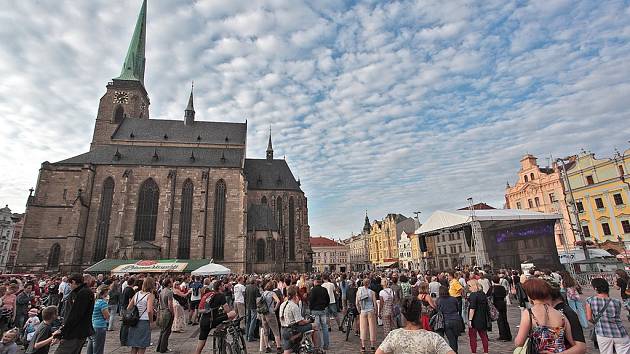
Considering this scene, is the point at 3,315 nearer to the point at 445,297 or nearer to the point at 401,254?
the point at 445,297

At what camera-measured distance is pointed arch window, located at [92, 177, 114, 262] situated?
111 feet

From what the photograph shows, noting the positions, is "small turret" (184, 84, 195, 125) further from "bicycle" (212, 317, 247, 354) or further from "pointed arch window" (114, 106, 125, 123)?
"bicycle" (212, 317, 247, 354)

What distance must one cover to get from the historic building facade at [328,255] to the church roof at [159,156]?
53103 mm

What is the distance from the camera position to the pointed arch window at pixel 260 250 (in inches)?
1422

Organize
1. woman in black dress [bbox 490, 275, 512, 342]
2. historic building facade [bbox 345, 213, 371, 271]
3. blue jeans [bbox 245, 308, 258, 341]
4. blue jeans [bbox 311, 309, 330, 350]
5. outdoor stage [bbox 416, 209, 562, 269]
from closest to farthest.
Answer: blue jeans [bbox 311, 309, 330, 350], woman in black dress [bbox 490, 275, 512, 342], blue jeans [bbox 245, 308, 258, 341], outdoor stage [bbox 416, 209, 562, 269], historic building facade [bbox 345, 213, 371, 271]

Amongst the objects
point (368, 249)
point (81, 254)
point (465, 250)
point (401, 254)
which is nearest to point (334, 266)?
point (368, 249)

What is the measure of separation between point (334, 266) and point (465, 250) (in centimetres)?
4662

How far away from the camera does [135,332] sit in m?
6.04

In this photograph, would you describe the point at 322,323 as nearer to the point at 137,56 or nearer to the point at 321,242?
the point at 137,56

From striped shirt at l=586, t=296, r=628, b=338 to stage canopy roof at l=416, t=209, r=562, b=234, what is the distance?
56.0 ft

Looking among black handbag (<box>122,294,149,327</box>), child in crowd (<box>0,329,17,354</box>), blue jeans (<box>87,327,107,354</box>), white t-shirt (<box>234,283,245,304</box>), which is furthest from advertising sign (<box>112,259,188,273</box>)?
child in crowd (<box>0,329,17,354</box>)

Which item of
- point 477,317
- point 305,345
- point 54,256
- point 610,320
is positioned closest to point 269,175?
point 54,256

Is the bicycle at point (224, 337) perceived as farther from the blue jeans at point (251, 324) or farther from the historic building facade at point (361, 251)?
the historic building facade at point (361, 251)

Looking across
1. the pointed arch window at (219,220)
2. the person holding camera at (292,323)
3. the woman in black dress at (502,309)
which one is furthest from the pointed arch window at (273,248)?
the person holding camera at (292,323)
